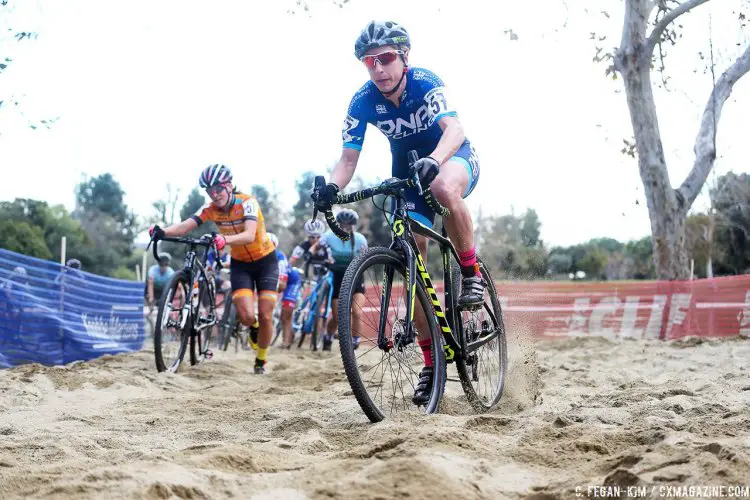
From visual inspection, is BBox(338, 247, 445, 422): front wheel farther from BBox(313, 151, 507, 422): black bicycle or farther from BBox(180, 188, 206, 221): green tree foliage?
BBox(180, 188, 206, 221): green tree foliage

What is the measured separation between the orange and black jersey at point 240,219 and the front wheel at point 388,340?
3910 mm

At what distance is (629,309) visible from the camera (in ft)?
50.5

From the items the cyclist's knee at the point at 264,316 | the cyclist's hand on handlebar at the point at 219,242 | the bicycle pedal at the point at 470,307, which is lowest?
the cyclist's knee at the point at 264,316

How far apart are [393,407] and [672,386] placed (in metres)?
2.09

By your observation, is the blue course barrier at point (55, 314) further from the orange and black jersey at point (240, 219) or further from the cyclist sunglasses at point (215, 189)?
the cyclist sunglasses at point (215, 189)

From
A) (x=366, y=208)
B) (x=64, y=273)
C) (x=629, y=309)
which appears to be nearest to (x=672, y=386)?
(x=64, y=273)

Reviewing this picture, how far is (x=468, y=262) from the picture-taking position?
199 inches

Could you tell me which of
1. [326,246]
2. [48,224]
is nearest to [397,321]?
[326,246]

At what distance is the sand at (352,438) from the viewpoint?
8.57 ft

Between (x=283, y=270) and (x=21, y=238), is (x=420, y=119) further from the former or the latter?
(x=21, y=238)

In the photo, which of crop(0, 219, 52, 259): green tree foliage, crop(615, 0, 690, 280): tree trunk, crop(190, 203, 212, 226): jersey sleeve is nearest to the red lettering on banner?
crop(615, 0, 690, 280): tree trunk

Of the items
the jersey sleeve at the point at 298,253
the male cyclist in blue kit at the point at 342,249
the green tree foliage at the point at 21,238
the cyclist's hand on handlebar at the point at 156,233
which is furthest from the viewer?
the green tree foliage at the point at 21,238

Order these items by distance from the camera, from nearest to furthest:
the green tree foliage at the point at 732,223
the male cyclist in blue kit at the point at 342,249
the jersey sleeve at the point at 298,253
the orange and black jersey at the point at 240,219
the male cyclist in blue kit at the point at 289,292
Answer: the orange and black jersey at the point at 240,219 → the male cyclist in blue kit at the point at 342,249 → the jersey sleeve at the point at 298,253 → the male cyclist in blue kit at the point at 289,292 → the green tree foliage at the point at 732,223

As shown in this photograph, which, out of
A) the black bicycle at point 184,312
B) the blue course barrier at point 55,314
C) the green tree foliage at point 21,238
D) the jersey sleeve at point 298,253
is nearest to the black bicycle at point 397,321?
the black bicycle at point 184,312
